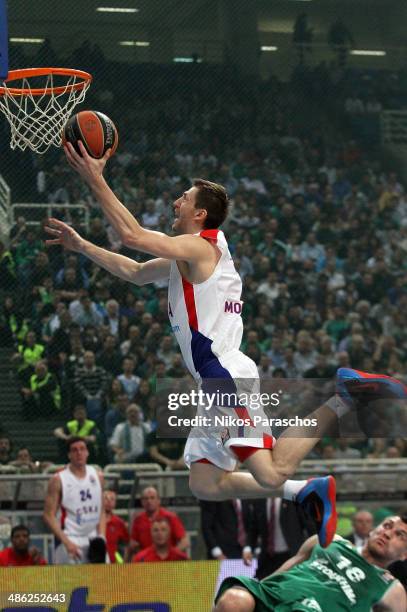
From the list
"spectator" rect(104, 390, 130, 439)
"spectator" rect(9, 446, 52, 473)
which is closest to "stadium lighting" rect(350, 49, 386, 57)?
"spectator" rect(104, 390, 130, 439)

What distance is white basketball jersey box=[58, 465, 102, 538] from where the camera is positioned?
32.0ft

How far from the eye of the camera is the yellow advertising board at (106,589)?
8336 millimetres

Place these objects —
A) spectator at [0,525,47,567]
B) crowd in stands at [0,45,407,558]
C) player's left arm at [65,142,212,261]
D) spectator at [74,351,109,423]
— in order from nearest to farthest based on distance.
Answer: player's left arm at [65,142,212,261]
spectator at [0,525,47,567]
spectator at [74,351,109,423]
crowd in stands at [0,45,407,558]

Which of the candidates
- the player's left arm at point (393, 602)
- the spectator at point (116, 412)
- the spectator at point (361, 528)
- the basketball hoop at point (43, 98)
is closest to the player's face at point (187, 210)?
the basketball hoop at point (43, 98)

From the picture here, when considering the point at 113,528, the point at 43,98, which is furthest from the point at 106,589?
the point at 43,98

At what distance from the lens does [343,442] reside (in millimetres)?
11656

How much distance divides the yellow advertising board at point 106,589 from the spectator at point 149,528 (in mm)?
1253

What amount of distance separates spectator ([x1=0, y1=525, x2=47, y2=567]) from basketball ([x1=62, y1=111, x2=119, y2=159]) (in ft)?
13.9

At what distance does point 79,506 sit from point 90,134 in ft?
14.5

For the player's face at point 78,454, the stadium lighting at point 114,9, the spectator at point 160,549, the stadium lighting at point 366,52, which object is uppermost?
the stadium lighting at point 114,9

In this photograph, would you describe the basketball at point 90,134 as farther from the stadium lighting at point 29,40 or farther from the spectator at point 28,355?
the stadium lighting at point 29,40

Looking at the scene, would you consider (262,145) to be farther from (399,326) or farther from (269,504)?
(269,504)

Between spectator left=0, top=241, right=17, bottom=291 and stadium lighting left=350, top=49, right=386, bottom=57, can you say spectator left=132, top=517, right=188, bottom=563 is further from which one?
stadium lighting left=350, top=49, right=386, bottom=57

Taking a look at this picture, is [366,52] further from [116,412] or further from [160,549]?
[160,549]
